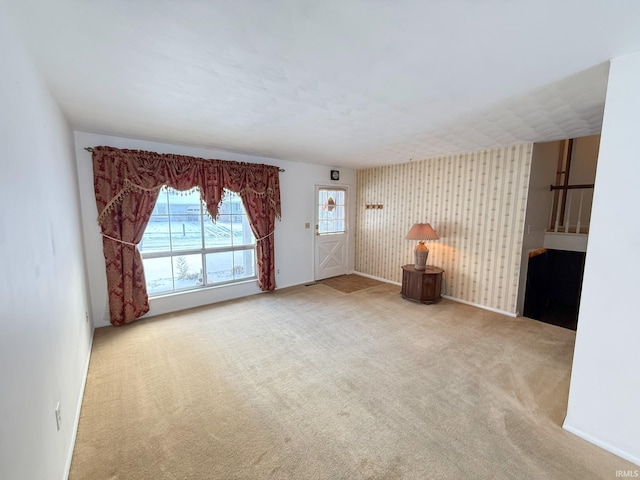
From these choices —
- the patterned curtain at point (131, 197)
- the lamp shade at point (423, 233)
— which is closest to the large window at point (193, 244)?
the patterned curtain at point (131, 197)

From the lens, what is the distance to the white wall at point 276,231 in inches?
126

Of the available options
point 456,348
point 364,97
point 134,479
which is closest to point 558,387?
point 456,348

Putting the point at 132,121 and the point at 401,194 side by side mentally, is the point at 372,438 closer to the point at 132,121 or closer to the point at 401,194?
the point at 132,121

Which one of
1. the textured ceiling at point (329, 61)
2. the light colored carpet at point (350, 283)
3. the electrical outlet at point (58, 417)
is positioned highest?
the textured ceiling at point (329, 61)

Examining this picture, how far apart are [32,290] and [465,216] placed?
15.3 ft

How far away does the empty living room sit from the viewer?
4.18 feet

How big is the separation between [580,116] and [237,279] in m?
4.65

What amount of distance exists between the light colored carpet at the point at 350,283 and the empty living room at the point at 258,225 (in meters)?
0.66

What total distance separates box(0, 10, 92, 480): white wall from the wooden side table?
4032mm

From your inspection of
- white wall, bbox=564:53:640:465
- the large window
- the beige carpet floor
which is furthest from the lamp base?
the large window

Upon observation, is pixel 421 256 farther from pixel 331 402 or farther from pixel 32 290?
pixel 32 290

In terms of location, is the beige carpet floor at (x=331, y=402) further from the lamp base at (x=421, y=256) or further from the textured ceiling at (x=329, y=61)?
the textured ceiling at (x=329, y=61)

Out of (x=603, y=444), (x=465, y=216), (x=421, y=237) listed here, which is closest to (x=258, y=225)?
(x=421, y=237)

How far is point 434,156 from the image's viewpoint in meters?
4.27
